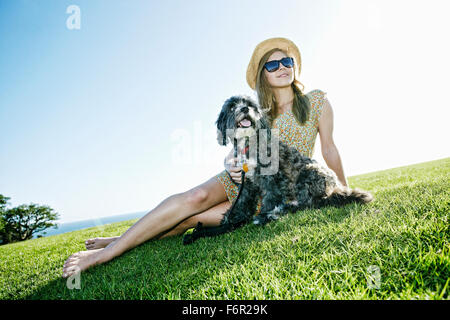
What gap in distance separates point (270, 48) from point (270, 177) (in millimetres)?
2966

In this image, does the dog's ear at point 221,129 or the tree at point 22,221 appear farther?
the tree at point 22,221

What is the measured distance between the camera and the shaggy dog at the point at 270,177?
3764 millimetres

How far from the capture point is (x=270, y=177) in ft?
13.0

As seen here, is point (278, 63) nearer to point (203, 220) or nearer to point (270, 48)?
point (270, 48)

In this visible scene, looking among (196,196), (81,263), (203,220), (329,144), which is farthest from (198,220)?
(329,144)

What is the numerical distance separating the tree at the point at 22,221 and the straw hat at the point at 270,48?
3414 cm

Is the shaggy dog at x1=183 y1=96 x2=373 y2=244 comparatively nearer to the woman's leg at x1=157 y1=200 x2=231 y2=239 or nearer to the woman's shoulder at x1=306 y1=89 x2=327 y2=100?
the woman's leg at x1=157 y1=200 x2=231 y2=239

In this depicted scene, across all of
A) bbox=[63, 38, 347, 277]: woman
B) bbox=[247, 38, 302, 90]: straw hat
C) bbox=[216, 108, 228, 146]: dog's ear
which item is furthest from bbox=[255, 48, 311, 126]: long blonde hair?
bbox=[216, 108, 228, 146]: dog's ear

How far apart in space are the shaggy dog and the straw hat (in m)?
1.24

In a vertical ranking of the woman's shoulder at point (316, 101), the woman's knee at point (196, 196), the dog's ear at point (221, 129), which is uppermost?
the woman's shoulder at point (316, 101)

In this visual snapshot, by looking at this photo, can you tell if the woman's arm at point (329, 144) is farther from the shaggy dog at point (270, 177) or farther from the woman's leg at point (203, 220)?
the woman's leg at point (203, 220)

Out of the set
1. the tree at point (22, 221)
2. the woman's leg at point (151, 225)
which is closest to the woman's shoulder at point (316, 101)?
the woman's leg at point (151, 225)

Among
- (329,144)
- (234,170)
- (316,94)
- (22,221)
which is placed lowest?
(22,221)

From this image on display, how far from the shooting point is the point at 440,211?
6.97 feet
